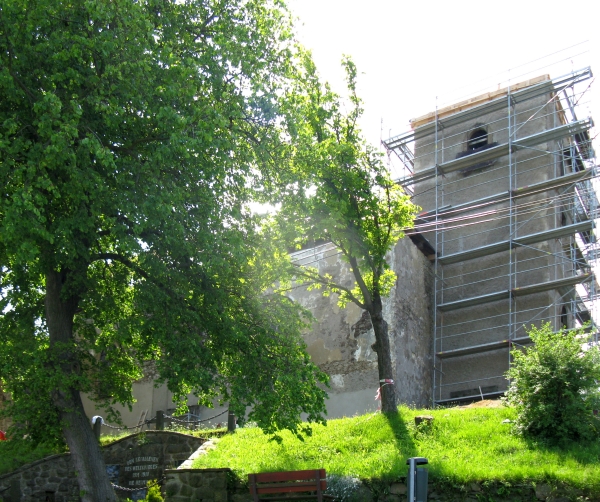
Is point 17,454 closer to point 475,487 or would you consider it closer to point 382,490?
point 382,490

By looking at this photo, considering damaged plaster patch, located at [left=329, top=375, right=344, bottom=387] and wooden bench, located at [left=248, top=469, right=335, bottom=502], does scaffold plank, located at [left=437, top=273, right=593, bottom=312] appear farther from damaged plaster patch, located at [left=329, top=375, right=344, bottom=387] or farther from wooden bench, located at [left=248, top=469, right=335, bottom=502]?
wooden bench, located at [left=248, top=469, right=335, bottom=502]

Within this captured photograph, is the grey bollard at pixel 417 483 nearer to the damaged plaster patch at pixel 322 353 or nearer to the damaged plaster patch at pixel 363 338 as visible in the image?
the damaged plaster patch at pixel 363 338

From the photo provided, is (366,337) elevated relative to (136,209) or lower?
lower

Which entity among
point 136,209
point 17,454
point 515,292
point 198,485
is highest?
point 515,292

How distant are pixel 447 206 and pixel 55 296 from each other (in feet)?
49.6

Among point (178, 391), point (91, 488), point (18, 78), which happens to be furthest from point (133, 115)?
point (91, 488)

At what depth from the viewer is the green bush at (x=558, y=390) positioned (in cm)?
1211

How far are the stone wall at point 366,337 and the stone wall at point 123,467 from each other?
5.18m

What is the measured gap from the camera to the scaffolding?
72.3 ft

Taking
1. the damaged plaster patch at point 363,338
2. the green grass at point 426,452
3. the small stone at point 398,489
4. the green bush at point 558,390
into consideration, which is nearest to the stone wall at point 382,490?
the small stone at point 398,489

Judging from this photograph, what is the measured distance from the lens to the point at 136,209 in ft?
37.6

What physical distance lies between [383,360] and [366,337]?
4.55m

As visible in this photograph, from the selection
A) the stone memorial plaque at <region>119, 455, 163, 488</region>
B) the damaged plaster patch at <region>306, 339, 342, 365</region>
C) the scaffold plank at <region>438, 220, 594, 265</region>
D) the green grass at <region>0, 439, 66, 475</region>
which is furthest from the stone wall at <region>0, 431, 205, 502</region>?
the scaffold plank at <region>438, 220, 594, 265</region>

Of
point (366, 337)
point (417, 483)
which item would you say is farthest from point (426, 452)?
point (366, 337)
